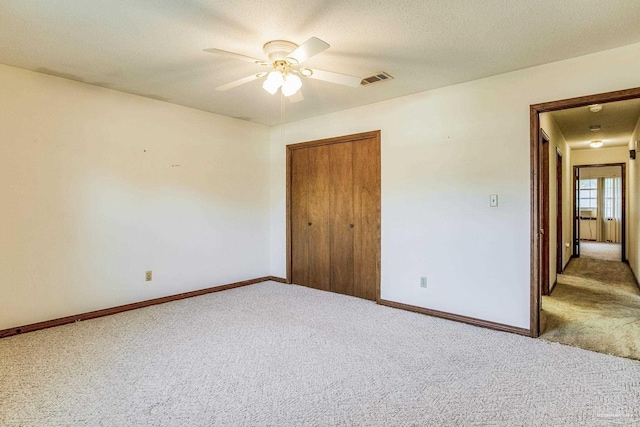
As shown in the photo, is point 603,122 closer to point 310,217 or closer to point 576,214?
point 576,214

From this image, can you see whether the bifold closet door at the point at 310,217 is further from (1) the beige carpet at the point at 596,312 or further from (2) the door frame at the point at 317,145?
(1) the beige carpet at the point at 596,312

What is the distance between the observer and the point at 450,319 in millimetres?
3365

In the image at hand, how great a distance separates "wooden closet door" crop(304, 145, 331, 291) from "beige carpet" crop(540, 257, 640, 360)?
2530 mm

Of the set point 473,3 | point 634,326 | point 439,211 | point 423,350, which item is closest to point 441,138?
point 439,211

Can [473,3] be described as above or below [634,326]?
above

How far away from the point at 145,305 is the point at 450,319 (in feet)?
10.7

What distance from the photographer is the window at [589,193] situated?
32.5 ft

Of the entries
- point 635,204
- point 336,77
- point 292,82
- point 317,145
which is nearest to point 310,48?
point 292,82

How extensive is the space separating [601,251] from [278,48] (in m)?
9.17

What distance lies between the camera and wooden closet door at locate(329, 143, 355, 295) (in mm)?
4324

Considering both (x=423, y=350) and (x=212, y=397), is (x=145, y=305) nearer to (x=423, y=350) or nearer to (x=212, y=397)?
(x=212, y=397)

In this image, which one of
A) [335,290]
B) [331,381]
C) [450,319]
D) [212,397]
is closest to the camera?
[212,397]

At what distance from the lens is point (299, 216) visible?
193 inches

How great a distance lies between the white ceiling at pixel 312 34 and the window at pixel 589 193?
30.9ft
